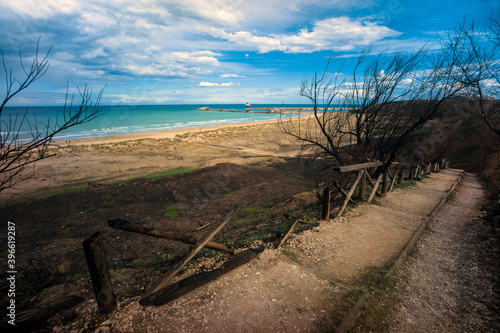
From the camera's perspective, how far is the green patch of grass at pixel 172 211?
37.4 ft

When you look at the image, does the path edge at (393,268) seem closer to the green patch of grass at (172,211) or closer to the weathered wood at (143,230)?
the weathered wood at (143,230)

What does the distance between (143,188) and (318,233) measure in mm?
11295

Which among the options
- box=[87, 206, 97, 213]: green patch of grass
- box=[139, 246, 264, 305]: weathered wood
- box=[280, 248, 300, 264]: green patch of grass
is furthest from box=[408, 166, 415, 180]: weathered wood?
box=[87, 206, 97, 213]: green patch of grass

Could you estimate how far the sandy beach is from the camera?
55.4 feet

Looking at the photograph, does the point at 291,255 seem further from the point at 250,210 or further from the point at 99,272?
the point at 250,210

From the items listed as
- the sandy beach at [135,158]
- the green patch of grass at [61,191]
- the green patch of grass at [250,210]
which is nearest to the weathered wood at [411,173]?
the green patch of grass at [250,210]


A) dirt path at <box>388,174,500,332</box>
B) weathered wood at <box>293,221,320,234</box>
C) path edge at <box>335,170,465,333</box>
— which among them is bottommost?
dirt path at <box>388,174,500,332</box>

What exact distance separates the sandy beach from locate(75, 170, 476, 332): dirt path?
1191cm

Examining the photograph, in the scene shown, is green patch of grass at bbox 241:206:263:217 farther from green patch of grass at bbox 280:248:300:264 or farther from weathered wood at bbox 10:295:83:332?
weathered wood at bbox 10:295:83:332

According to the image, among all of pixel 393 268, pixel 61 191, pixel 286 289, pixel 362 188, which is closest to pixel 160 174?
pixel 61 191

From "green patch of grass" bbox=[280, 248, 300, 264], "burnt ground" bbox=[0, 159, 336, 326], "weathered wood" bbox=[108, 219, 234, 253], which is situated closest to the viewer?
"weathered wood" bbox=[108, 219, 234, 253]

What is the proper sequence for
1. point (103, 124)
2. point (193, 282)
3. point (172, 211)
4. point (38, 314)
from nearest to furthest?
point (38, 314)
point (193, 282)
point (172, 211)
point (103, 124)

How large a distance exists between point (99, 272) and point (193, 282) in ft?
5.48

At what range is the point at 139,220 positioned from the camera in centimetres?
1073
